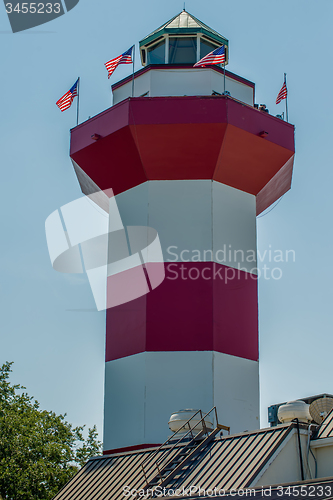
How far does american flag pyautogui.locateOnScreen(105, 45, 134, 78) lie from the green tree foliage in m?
16.1

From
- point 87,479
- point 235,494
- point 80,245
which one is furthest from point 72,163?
point 235,494

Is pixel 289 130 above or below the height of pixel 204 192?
above

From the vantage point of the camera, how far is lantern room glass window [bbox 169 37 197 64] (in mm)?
28141

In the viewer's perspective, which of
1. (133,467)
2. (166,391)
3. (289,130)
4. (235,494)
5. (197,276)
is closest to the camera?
(235,494)

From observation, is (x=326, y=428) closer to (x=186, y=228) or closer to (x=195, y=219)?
(x=186, y=228)

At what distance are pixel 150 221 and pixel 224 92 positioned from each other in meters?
5.73

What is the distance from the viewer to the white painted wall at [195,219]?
25.0m

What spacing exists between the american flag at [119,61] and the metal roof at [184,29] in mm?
3483

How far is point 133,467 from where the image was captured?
59.6 feet

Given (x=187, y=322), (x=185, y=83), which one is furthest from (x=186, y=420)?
(x=185, y=83)

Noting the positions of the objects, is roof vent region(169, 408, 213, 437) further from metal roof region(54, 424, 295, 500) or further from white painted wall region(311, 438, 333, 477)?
white painted wall region(311, 438, 333, 477)

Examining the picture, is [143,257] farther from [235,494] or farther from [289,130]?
[235,494]

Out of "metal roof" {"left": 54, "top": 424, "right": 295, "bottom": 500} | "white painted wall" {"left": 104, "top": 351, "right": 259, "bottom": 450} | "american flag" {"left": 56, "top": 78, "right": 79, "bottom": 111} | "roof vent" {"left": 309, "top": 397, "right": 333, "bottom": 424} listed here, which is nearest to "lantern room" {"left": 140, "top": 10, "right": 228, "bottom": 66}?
"american flag" {"left": 56, "top": 78, "right": 79, "bottom": 111}

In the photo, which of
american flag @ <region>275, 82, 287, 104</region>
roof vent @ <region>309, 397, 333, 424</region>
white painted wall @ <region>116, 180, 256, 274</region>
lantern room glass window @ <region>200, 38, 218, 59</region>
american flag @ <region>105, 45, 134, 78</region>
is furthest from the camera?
lantern room glass window @ <region>200, 38, 218, 59</region>
